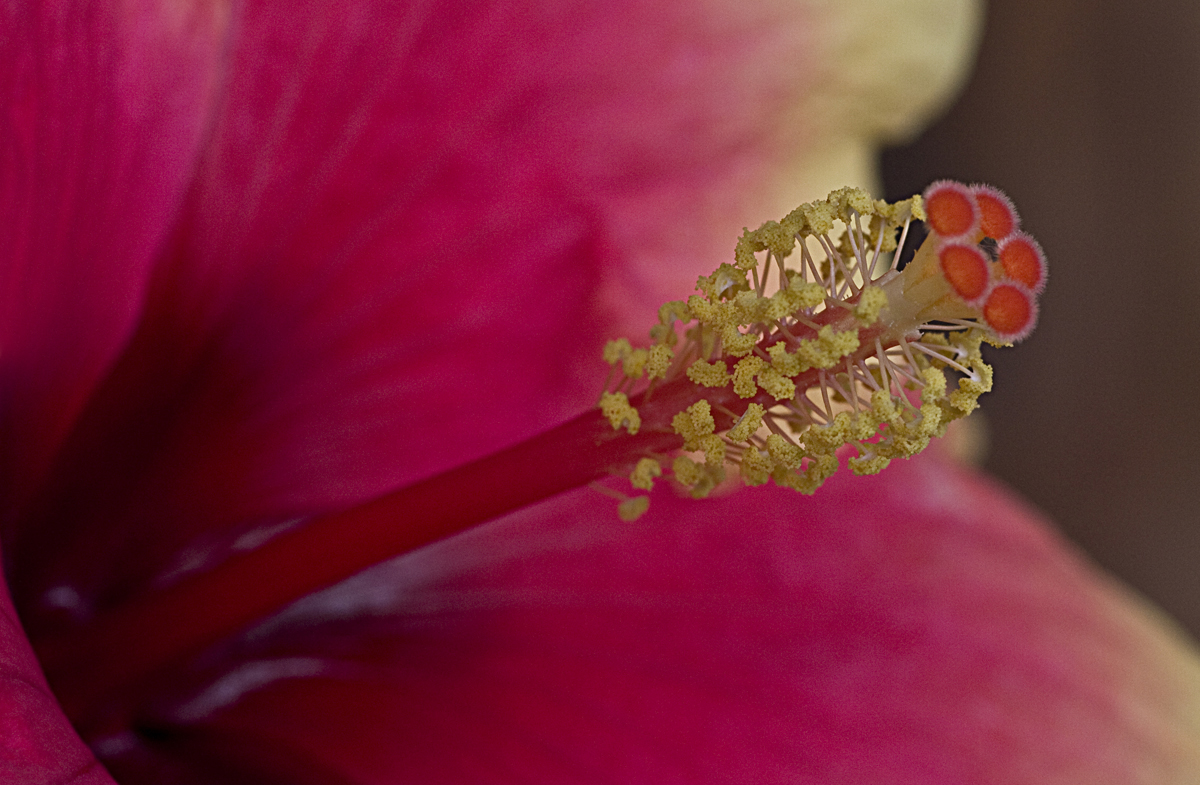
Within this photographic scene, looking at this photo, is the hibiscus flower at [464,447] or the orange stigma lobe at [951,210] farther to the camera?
the hibiscus flower at [464,447]

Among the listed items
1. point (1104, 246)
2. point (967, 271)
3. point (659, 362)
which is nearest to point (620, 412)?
point (659, 362)

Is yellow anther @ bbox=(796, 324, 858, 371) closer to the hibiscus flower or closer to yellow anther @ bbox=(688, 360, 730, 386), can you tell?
yellow anther @ bbox=(688, 360, 730, 386)

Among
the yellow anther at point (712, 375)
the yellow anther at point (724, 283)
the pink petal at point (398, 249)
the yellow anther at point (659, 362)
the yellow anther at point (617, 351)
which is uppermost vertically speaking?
the pink petal at point (398, 249)

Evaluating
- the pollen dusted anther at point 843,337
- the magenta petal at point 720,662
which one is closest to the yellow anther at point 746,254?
the pollen dusted anther at point 843,337

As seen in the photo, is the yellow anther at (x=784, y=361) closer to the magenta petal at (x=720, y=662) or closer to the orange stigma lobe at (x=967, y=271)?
the orange stigma lobe at (x=967, y=271)

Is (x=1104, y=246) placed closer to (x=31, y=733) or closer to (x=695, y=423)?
(x=695, y=423)

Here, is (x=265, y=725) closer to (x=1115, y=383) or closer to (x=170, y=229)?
(x=170, y=229)

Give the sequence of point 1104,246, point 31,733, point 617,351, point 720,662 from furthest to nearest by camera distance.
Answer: point 1104,246 < point 720,662 < point 617,351 < point 31,733
